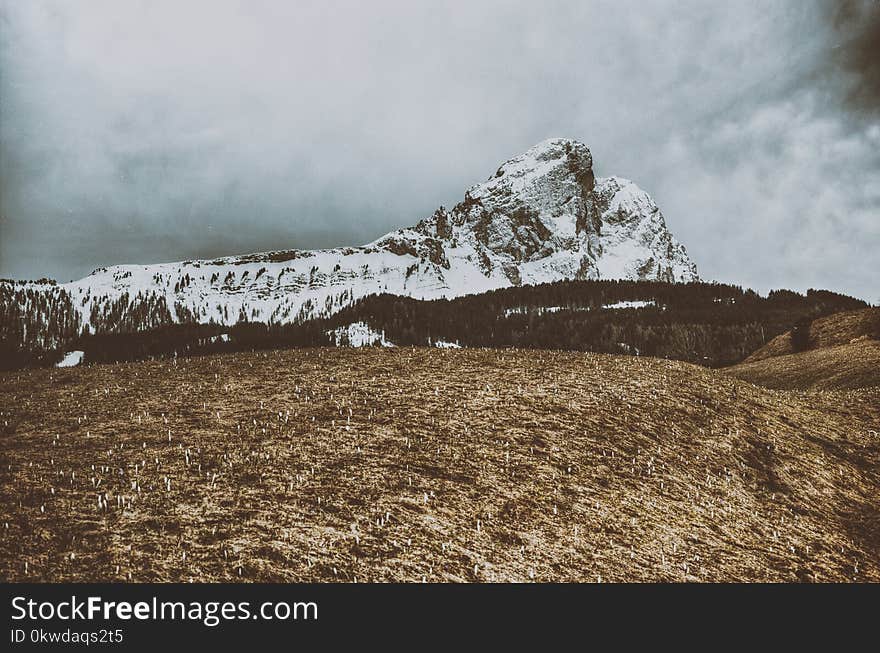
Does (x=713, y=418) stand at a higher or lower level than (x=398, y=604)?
higher

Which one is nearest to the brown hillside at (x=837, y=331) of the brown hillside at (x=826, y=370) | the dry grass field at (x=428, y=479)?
the brown hillside at (x=826, y=370)

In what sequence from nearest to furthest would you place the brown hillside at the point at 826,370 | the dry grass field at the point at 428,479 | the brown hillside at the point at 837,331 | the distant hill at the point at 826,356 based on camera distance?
the dry grass field at the point at 428,479 → the brown hillside at the point at 826,370 → the distant hill at the point at 826,356 → the brown hillside at the point at 837,331

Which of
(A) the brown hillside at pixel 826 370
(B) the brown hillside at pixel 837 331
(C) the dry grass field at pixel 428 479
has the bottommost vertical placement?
(C) the dry grass field at pixel 428 479

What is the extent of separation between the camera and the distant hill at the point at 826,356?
36031 mm

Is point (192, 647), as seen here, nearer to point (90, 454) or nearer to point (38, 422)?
point (90, 454)

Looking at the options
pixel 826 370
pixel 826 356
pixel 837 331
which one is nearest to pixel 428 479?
pixel 826 370

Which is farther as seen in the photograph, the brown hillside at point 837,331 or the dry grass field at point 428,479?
the brown hillside at point 837,331

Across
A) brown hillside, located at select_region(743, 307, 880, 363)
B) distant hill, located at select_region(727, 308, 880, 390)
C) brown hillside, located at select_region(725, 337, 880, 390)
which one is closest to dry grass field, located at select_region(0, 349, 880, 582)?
brown hillside, located at select_region(725, 337, 880, 390)

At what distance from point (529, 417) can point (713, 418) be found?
8456 millimetres

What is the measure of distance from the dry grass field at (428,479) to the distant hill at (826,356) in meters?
11.3

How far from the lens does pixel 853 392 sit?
101ft

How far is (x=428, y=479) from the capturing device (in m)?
14.7

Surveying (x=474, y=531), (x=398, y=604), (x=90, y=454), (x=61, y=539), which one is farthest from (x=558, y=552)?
(x=90, y=454)

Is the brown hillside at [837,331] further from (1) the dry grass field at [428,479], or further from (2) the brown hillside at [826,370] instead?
(1) the dry grass field at [428,479]
